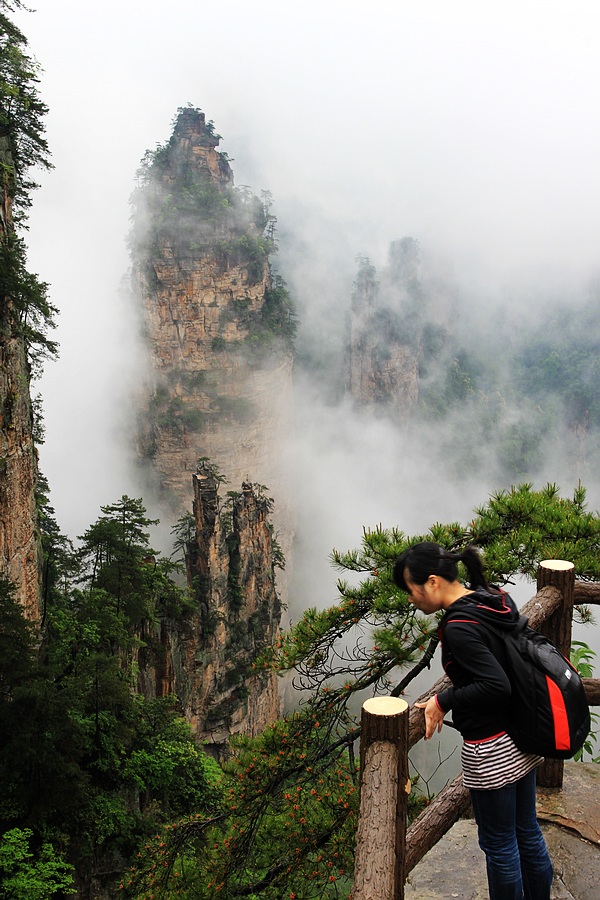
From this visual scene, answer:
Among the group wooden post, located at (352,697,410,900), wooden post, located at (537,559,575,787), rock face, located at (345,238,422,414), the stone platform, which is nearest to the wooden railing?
wooden post, located at (352,697,410,900)

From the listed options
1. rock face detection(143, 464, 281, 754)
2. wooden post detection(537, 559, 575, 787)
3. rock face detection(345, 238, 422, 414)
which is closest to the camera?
wooden post detection(537, 559, 575, 787)

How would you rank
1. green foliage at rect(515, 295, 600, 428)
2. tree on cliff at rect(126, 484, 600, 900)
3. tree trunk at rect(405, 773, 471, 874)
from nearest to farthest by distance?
tree trunk at rect(405, 773, 471, 874), tree on cliff at rect(126, 484, 600, 900), green foliage at rect(515, 295, 600, 428)

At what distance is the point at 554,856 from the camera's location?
286 cm

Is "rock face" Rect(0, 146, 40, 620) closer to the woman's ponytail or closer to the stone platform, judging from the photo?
the stone platform

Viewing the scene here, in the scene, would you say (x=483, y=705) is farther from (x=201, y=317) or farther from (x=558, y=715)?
(x=201, y=317)

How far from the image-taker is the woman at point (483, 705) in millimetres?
1886

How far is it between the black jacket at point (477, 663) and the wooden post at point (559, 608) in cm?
113

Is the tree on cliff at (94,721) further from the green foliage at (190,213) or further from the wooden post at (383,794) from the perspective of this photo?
the green foliage at (190,213)

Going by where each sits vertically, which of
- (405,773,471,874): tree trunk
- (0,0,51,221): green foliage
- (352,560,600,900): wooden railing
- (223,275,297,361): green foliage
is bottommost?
(405,773,471,874): tree trunk

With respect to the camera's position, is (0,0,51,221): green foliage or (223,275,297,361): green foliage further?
(223,275,297,361): green foliage

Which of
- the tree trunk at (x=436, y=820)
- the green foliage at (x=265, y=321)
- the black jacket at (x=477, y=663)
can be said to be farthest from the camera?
the green foliage at (x=265, y=321)

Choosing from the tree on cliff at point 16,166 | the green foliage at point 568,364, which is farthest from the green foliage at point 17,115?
the green foliage at point 568,364

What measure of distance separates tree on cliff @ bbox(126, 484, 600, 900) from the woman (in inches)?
54.5

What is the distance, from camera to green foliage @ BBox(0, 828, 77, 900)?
7453 millimetres
